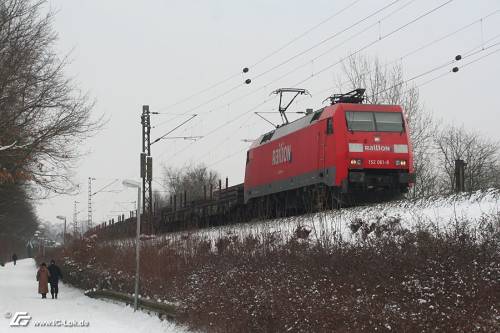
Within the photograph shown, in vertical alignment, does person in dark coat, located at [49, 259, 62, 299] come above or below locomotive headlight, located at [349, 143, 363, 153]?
below

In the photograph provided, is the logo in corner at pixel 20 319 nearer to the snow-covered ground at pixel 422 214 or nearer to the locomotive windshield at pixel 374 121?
the snow-covered ground at pixel 422 214

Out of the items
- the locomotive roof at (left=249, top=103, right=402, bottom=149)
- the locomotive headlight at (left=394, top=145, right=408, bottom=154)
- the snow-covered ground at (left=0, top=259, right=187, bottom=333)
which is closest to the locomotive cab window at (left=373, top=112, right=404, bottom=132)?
the locomotive roof at (left=249, top=103, right=402, bottom=149)

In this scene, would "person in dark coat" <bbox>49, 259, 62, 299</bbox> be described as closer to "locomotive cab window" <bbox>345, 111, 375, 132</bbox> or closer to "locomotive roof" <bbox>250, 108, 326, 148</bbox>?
"locomotive roof" <bbox>250, 108, 326, 148</bbox>

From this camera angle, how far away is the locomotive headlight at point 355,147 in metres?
17.8

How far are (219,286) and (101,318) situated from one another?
5150 mm

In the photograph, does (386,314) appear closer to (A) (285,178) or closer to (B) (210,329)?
(B) (210,329)

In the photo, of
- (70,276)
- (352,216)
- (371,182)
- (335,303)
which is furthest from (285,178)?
(70,276)

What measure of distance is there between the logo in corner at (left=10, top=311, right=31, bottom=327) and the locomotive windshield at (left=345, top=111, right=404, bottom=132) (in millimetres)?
9881

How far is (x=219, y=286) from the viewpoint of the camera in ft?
46.1

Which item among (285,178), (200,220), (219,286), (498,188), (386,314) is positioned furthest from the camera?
(200,220)

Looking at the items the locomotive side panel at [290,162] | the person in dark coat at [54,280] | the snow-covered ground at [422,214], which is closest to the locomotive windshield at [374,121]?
the locomotive side panel at [290,162]

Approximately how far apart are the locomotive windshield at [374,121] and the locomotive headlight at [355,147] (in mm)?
469

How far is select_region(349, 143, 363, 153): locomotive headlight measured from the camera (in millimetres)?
17820

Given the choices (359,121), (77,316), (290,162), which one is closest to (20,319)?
(77,316)
